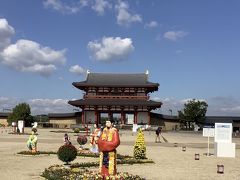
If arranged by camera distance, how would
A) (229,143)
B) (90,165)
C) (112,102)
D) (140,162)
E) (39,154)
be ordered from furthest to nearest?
(112,102), (229,143), (39,154), (140,162), (90,165)

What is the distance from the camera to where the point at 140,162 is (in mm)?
20641

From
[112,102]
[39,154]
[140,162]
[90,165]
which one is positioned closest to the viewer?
[90,165]

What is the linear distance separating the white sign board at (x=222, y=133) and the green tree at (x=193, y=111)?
55160 mm

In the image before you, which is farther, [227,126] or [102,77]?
[102,77]

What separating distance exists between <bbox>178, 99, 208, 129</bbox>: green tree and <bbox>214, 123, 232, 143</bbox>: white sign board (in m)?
55.2

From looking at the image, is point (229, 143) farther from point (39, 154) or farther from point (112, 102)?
point (112, 102)

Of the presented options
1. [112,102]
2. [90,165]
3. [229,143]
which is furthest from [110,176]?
[112,102]

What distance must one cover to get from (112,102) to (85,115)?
620 cm

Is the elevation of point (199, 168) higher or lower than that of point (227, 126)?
lower

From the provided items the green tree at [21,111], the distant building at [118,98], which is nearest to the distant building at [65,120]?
the distant building at [118,98]

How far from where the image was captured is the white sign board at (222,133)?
26.8 metres

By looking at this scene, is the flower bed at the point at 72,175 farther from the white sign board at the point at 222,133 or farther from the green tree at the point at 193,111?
the green tree at the point at 193,111

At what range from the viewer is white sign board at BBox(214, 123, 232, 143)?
2683cm

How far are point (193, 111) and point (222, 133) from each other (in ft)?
182
